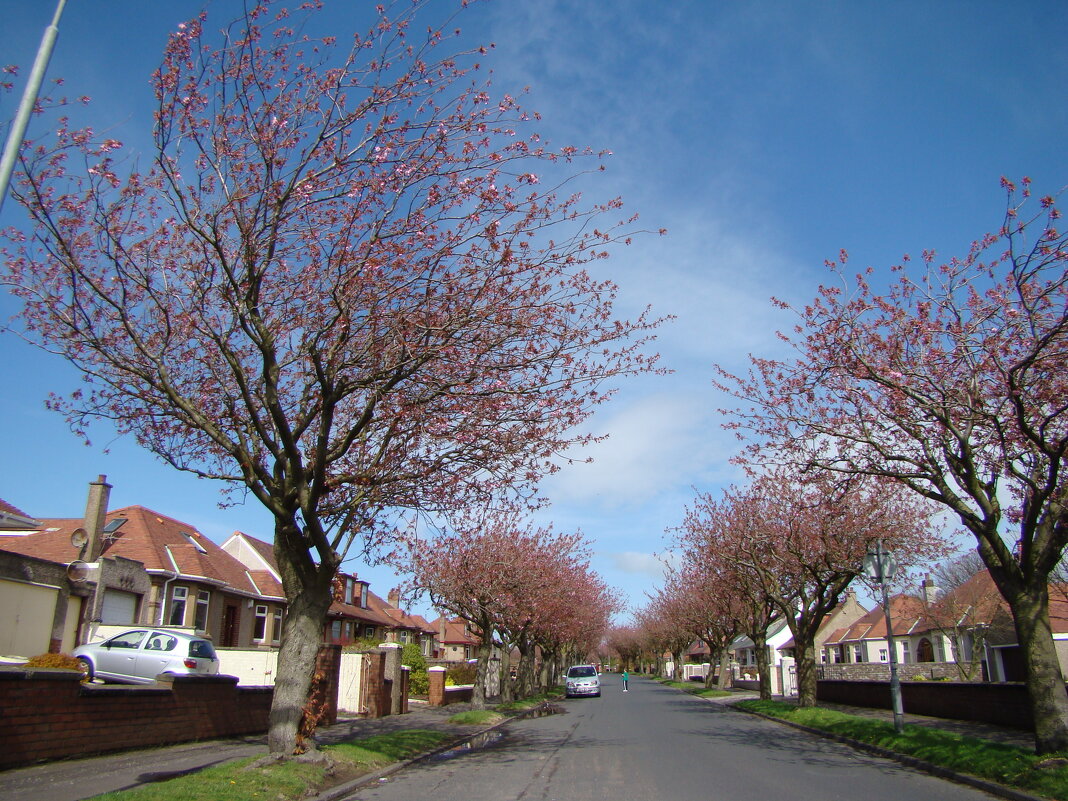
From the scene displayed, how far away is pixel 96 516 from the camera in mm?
23891

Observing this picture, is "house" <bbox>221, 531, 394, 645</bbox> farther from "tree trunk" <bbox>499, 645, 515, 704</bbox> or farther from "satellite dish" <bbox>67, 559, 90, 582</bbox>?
"satellite dish" <bbox>67, 559, 90, 582</bbox>

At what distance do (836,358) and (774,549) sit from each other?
13.1 metres

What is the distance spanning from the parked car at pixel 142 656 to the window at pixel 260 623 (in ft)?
57.6

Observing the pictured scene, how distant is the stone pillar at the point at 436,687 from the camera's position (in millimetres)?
31469

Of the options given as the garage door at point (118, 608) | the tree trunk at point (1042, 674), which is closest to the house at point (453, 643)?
the garage door at point (118, 608)

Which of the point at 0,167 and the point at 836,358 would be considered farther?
the point at 836,358

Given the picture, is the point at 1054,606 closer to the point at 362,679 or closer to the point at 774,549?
the point at 774,549

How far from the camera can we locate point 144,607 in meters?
25.8

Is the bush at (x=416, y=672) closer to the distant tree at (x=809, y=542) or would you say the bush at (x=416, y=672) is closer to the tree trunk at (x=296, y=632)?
the distant tree at (x=809, y=542)

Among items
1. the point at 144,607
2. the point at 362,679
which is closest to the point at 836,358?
the point at 362,679

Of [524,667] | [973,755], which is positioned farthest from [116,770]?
[524,667]

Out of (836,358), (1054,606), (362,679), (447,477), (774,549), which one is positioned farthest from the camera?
(1054,606)

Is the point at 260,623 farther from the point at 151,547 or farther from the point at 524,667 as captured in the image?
the point at 524,667

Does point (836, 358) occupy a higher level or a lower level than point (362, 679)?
higher
